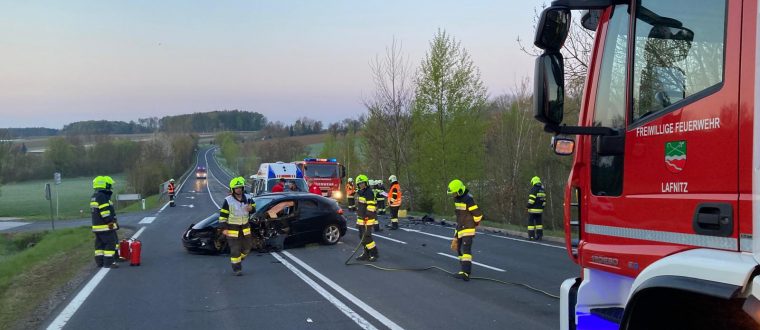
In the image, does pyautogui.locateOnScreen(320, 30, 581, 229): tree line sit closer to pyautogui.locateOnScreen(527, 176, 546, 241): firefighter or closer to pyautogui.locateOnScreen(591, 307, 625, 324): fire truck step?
pyautogui.locateOnScreen(527, 176, 546, 241): firefighter

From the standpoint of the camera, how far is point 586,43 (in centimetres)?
1608

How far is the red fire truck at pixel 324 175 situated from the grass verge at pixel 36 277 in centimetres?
1455

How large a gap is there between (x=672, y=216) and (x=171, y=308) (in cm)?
705

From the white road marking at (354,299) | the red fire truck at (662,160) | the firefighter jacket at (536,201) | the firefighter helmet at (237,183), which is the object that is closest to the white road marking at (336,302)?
the white road marking at (354,299)

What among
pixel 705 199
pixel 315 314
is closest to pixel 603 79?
pixel 705 199

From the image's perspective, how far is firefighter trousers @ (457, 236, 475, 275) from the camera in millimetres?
10055

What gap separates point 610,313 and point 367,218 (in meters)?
9.60

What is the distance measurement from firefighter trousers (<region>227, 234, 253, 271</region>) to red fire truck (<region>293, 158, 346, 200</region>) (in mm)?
21041

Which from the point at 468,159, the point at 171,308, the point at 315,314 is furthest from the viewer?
the point at 468,159

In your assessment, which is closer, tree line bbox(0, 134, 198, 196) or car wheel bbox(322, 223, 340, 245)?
car wheel bbox(322, 223, 340, 245)

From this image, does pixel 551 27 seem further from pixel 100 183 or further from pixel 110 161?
pixel 110 161

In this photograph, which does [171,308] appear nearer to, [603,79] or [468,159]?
[603,79]

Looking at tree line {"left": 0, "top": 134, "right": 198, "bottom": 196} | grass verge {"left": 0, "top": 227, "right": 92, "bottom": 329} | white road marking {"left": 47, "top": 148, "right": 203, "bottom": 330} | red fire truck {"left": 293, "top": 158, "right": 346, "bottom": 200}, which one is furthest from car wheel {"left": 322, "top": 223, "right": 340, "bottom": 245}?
tree line {"left": 0, "top": 134, "right": 198, "bottom": 196}

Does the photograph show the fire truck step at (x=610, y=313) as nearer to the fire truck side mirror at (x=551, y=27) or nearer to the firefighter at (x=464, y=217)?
the fire truck side mirror at (x=551, y=27)
